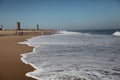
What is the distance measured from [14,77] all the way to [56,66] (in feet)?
4.32

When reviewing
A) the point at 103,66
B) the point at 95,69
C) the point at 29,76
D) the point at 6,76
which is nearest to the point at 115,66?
the point at 103,66

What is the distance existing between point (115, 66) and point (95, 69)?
68 cm

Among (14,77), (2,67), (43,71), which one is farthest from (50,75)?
(2,67)

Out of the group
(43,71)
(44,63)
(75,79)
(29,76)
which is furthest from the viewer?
(44,63)

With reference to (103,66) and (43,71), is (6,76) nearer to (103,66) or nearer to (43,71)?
(43,71)

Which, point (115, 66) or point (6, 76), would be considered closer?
point (6, 76)

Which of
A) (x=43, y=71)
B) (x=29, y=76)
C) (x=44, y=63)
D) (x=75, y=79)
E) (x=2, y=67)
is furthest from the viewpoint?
(x=44, y=63)

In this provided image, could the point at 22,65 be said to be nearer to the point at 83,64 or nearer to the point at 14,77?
the point at 14,77

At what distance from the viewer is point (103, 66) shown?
5.13 metres

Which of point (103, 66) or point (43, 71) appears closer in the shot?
point (43, 71)

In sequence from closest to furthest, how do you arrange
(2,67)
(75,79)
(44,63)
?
(75,79) < (2,67) < (44,63)

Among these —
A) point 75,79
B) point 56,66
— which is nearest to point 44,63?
point 56,66

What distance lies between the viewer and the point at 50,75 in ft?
14.0

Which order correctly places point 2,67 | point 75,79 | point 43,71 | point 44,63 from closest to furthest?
point 75,79
point 43,71
point 2,67
point 44,63
